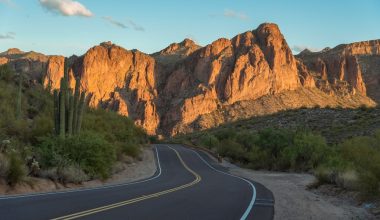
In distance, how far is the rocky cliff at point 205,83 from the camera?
157375 millimetres

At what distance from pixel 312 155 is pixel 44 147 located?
24.8 metres

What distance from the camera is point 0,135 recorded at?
85.4 feet

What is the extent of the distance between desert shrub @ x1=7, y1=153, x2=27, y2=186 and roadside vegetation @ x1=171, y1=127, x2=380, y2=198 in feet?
42.9

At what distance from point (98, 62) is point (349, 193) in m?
169

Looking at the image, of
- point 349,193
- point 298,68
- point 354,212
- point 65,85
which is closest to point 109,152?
point 65,85

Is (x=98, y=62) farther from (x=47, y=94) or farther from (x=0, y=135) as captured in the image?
(x=0, y=135)

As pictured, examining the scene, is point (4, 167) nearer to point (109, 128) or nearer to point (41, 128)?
point (41, 128)

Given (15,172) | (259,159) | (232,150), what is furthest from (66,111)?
(232,150)

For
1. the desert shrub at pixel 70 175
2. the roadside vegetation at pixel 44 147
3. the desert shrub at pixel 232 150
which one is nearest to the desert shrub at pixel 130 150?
the roadside vegetation at pixel 44 147

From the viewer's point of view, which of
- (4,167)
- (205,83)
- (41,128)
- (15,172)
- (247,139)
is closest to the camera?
(4,167)

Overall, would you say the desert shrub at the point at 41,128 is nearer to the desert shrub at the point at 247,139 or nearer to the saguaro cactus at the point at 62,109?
the saguaro cactus at the point at 62,109

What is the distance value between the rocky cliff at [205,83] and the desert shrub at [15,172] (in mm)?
127433

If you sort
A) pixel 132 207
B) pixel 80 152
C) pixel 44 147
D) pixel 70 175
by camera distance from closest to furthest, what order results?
pixel 132 207 < pixel 70 175 < pixel 44 147 < pixel 80 152

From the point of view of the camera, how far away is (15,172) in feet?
58.1
